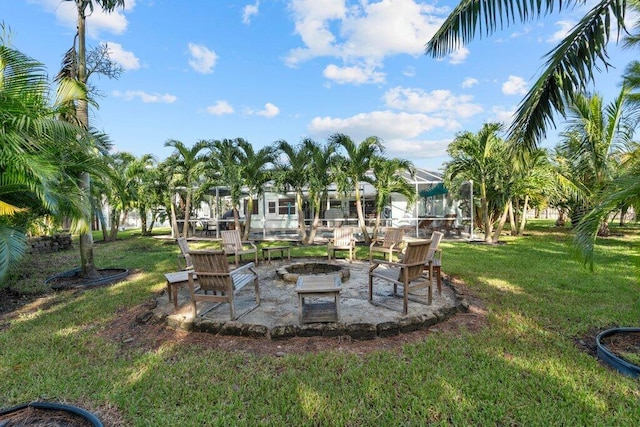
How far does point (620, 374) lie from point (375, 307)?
2.70m

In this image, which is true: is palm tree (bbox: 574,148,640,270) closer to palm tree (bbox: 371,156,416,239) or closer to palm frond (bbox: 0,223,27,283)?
palm frond (bbox: 0,223,27,283)

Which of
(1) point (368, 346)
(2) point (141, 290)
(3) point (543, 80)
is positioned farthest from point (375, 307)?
(2) point (141, 290)

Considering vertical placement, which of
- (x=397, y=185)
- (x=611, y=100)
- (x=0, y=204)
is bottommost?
(x=0, y=204)

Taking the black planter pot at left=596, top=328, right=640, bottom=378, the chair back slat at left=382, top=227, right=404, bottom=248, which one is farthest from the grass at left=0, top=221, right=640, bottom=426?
the chair back slat at left=382, top=227, right=404, bottom=248

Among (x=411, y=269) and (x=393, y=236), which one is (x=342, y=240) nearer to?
(x=393, y=236)

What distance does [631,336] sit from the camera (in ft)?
11.9

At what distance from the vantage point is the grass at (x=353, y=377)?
7.97 ft

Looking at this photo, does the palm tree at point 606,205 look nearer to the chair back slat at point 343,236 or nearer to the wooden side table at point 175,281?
the wooden side table at point 175,281

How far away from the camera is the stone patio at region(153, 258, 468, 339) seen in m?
3.84

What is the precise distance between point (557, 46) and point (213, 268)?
182 inches

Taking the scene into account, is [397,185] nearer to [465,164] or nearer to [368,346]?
[465,164]

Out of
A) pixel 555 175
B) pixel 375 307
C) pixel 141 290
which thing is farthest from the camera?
pixel 555 175

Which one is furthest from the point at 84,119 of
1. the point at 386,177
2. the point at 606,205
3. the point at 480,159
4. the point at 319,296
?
the point at 480,159

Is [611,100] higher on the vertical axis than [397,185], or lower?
higher
